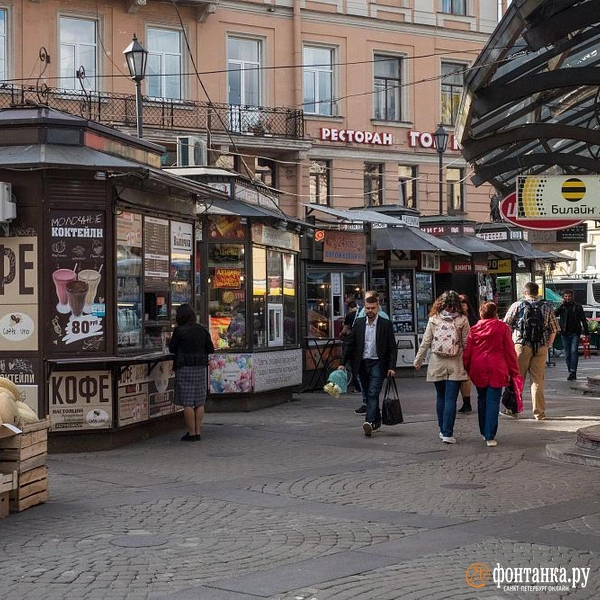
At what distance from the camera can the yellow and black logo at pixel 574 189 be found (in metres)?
14.2

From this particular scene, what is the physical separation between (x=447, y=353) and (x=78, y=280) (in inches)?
173

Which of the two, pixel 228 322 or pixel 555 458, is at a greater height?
pixel 228 322

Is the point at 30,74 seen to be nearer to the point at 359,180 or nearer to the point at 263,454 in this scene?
the point at 359,180

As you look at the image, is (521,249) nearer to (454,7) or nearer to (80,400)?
(454,7)

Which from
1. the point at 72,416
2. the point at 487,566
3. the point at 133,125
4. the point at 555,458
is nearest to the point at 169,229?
the point at 72,416

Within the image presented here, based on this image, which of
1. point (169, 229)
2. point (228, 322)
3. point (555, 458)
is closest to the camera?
point (555, 458)

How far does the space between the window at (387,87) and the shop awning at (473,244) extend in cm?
832

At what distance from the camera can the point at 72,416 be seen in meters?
12.8

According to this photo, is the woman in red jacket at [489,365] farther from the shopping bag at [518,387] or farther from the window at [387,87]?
the window at [387,87]

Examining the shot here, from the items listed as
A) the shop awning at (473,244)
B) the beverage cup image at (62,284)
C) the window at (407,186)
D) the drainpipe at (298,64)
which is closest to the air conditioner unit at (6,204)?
the beverage cup image at (62,284)

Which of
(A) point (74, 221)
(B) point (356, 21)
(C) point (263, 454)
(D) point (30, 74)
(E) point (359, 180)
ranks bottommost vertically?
(C) point (263, 454)

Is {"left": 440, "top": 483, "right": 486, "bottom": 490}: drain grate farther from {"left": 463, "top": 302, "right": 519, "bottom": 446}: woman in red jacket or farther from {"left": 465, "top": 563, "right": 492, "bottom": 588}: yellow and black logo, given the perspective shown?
{"left": 465, "top": 563, "right": 492, "bottom": 588}: yellow and black logo

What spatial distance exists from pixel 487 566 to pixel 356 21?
101 ft

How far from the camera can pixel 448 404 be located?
1324cm
